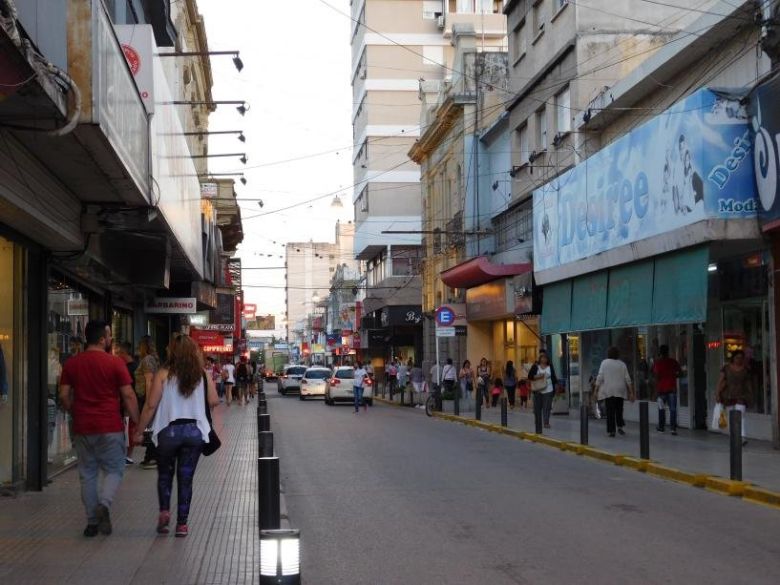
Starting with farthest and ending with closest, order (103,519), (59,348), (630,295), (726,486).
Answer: (630,295) → (59,348) → (726,486) → (103,519)

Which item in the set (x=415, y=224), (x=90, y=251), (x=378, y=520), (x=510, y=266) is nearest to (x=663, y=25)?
(x=510, y=266)

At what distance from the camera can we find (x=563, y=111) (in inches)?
1083

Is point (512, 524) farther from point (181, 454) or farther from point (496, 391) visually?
point (496, 391)

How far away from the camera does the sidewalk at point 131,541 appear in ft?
24.7

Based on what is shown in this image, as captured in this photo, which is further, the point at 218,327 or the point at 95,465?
the point at 218,327

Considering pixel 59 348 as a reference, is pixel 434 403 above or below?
below

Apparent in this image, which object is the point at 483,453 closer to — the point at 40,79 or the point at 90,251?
the point at 90,251

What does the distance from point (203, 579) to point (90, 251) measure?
7.85 m

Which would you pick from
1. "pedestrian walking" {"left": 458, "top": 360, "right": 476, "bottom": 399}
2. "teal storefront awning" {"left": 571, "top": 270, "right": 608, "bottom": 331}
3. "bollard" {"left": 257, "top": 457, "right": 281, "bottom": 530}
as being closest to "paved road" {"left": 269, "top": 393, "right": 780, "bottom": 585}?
"bollard" {"left": 257, "top": 457, "right": 281, "bottom": 530}

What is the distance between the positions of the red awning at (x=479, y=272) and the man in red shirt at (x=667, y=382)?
10.4 metres

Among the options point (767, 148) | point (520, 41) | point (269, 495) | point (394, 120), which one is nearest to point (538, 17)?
point (520, 41)

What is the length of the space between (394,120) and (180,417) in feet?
178

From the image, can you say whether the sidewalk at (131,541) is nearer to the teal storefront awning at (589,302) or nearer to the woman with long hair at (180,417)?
the woman with long hair at (180,417)

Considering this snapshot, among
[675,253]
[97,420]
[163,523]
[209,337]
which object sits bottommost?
[163,523]
